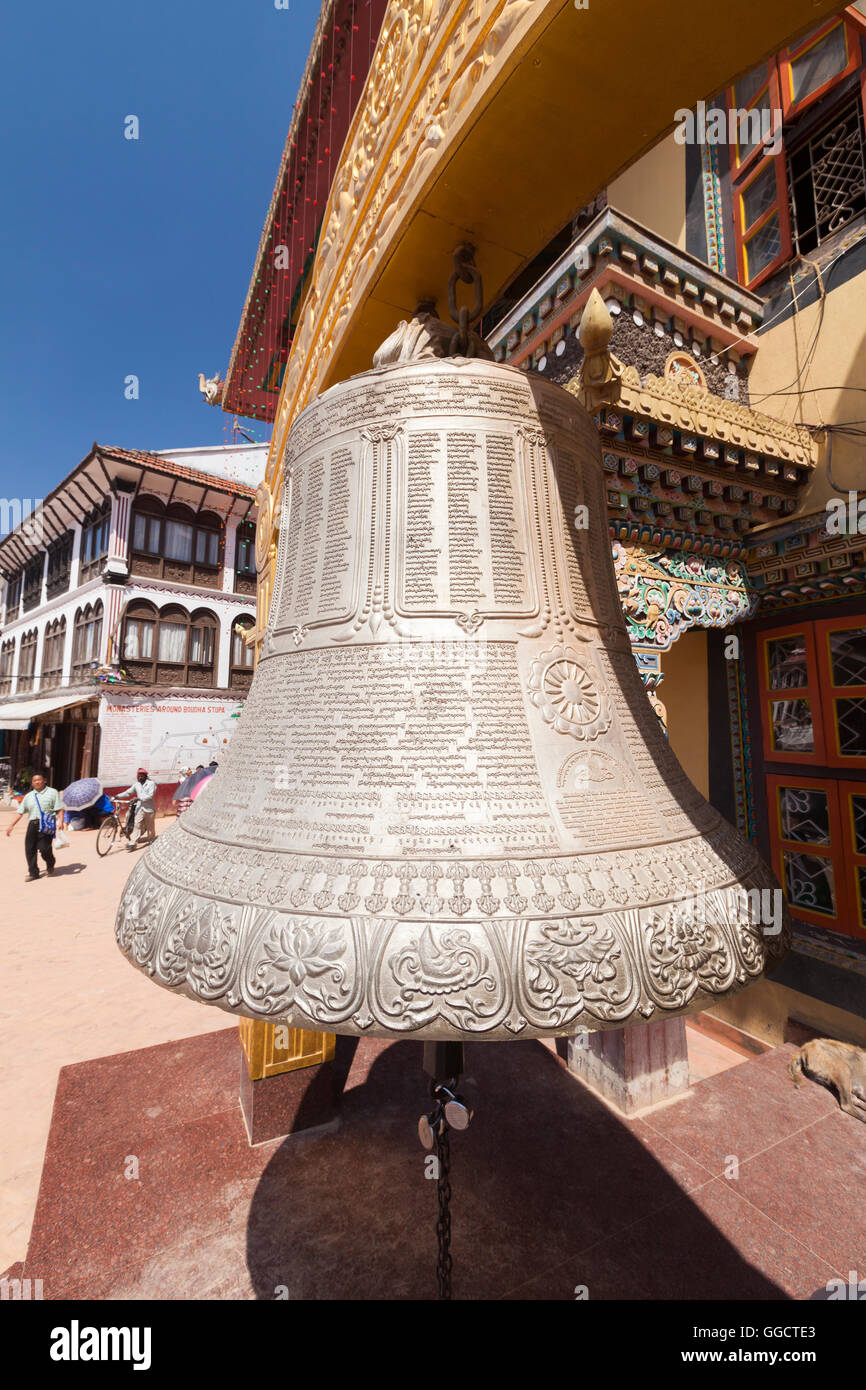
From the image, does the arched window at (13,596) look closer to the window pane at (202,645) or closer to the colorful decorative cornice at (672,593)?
the window pane at (202,645)

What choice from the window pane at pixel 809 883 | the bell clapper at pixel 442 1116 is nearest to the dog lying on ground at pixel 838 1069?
the window pane at pixel 809 883

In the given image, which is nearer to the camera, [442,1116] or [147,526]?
[442,1116]

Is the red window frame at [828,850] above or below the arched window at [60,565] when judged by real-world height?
below

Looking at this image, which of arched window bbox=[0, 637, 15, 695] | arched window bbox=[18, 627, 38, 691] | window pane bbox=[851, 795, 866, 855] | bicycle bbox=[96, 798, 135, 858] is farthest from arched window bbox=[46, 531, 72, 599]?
window pane bbox=[851, 795, 866, 855]

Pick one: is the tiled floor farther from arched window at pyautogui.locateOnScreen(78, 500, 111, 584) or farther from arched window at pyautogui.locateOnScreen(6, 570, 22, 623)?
arched window at pyautogui.locateOnScreen(6, 570, 22, 623)

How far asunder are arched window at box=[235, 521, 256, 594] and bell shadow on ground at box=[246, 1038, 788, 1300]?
1583 cm

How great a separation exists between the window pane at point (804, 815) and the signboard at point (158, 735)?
12.2 metres

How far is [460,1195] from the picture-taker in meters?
2.78

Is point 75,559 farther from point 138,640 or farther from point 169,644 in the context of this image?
point 169,644

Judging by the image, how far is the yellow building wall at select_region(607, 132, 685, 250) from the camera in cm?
579

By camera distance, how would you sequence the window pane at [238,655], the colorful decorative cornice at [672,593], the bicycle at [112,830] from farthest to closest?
the window pane at [238,655]
the bicycle at [112,830]
the colorful decorative cornice at [672,593]

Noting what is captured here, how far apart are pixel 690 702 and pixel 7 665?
80.2 feet

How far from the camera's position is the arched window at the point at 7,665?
20.9 metres

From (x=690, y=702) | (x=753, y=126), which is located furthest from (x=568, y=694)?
(x=753, y=126)
